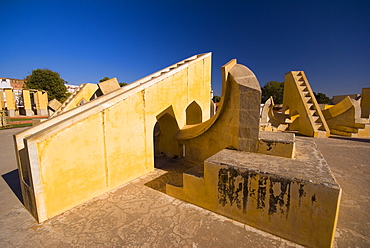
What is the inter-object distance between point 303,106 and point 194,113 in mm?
7605

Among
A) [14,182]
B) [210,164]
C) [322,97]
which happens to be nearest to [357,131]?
[210,164]

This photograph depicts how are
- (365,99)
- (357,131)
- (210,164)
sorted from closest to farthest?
1. (210,164)
2. (357,131)
3. (365,99)

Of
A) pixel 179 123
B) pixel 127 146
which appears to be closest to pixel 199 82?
pixel 179 123

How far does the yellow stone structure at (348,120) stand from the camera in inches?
397

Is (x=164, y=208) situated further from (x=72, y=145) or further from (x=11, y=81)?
(x=11, y=81)

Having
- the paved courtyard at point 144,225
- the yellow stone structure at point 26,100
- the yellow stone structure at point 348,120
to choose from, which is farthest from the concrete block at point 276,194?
the yellow stone structure at point 26,100

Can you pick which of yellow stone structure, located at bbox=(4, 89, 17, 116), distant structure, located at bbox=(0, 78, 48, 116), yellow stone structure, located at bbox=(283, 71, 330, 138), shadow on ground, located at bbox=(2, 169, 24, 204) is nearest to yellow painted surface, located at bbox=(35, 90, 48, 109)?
distant structure, located at bbox=(0, 78, 48, 116)

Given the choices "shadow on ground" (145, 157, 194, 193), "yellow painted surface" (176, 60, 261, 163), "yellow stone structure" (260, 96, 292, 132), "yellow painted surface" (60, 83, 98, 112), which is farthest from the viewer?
"yellow stone structure" (260, 96, 292, 132)

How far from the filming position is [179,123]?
6.49 m

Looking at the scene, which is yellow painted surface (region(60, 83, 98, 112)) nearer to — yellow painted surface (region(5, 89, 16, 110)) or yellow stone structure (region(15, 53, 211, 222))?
yellow stone structure (region(15, 53, 211, 222))

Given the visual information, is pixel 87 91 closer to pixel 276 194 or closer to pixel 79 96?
pixel 79 96

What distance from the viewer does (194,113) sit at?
8391 mm

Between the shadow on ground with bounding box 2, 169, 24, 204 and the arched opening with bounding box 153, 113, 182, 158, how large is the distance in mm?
4353

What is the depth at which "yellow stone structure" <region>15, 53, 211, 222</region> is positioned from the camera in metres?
3.13
